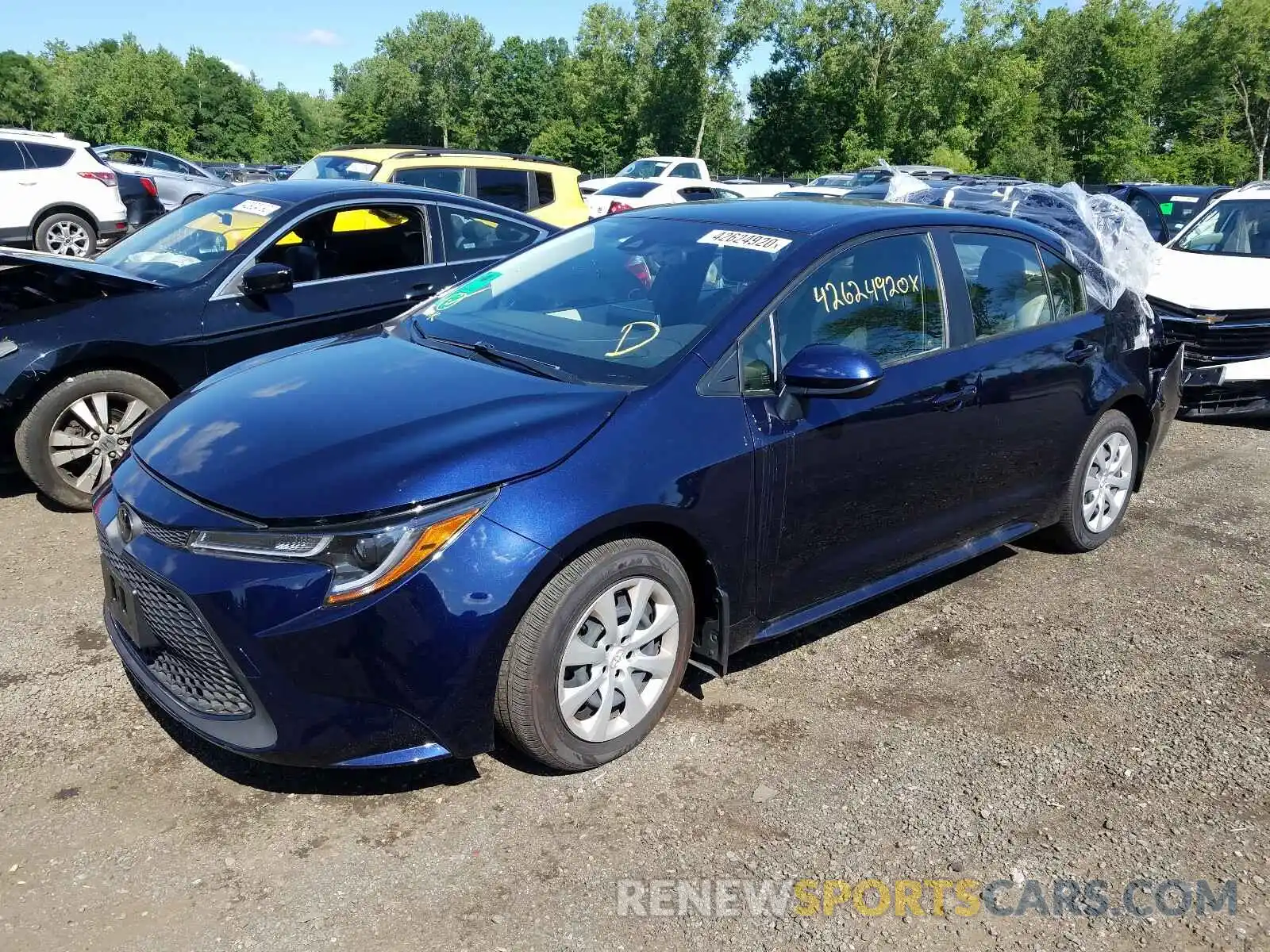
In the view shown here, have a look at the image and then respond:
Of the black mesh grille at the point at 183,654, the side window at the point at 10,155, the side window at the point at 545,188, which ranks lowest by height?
the black mesh grille at the point at 183,654

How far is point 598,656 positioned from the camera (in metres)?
3.07

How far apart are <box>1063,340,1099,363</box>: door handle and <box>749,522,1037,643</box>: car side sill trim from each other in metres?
0.75

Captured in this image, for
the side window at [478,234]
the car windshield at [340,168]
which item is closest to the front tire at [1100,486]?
the side window at [478,234]

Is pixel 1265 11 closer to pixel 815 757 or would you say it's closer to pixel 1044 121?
pixel 1044 121

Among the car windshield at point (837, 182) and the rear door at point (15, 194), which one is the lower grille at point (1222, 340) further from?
the car windshield at point (837, 182)

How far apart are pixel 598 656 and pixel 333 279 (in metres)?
3.74

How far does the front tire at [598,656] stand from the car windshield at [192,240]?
366cm

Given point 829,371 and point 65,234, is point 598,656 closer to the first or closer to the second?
point 829,371

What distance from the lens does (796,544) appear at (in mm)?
3541

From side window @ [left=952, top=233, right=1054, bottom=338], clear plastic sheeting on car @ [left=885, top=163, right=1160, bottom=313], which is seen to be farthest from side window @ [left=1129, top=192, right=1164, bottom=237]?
side window @ [left=952, top=233, right=1054, bottom=338]

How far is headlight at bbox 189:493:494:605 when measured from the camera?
8.78 feet

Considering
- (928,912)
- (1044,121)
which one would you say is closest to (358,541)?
(928,912)

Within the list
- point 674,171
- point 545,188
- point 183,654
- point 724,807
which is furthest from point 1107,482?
point 674,171

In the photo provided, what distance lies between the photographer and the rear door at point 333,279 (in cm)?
561
